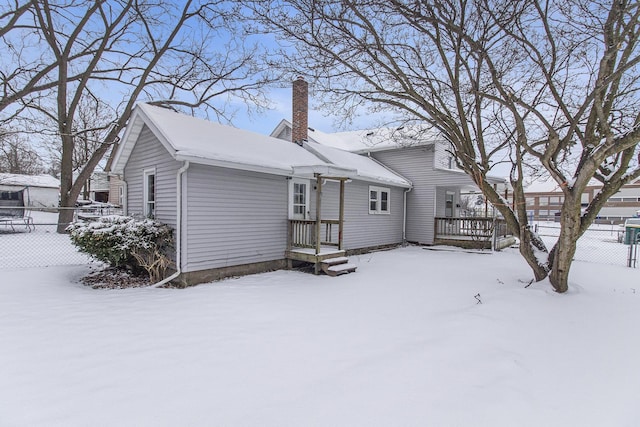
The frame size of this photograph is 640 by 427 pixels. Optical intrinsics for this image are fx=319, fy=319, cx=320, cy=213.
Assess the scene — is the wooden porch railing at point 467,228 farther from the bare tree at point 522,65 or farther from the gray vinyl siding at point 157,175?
the gray vinyl siding at point 157,175

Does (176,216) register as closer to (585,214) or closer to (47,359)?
(47,359)

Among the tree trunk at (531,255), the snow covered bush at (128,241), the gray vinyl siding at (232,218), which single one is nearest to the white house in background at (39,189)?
the snow covered bush at (128,241)

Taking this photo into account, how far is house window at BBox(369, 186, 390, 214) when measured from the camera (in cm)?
1216

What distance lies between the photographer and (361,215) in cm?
1155

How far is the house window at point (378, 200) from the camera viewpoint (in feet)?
39.9

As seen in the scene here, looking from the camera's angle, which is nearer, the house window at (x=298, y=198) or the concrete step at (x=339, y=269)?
the concrete step at (x=339, y=269)

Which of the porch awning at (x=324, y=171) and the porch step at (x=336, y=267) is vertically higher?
the porch awning at (x=324, y=171)

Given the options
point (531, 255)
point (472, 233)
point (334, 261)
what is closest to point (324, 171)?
point (334, 261)

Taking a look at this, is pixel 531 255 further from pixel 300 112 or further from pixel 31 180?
pixel 31 180

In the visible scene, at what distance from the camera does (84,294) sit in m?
5.82

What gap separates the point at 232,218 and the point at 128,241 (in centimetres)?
215

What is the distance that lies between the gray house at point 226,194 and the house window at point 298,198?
29 millimetres

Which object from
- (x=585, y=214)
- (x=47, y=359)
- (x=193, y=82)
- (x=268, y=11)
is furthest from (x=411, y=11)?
(x=193, y=82)

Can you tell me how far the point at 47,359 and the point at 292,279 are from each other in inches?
185
